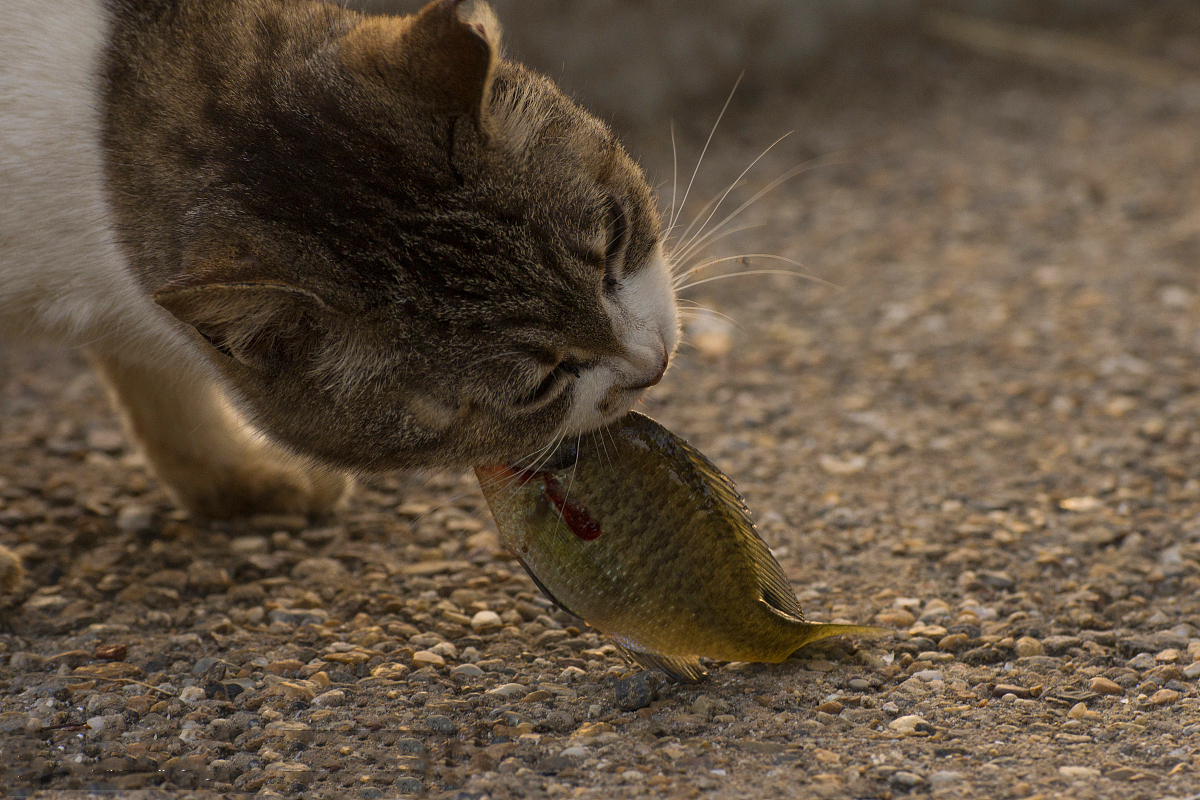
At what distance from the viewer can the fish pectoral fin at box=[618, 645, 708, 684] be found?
223 centimetres

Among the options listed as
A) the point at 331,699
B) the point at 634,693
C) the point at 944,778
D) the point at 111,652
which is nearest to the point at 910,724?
the point at 944,778

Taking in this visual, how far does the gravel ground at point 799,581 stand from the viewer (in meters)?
2.09

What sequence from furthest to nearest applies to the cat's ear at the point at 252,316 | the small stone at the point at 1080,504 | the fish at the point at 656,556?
the small stone at the point at 1080,504 < the fish at the point at 656,556 < the cat's ear at the point at 252,316

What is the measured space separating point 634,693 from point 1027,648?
86 centimetres

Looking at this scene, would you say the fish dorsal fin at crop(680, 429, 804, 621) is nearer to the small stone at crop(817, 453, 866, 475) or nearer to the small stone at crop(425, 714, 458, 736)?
the small stone at crop(425, 714, 458, 736)

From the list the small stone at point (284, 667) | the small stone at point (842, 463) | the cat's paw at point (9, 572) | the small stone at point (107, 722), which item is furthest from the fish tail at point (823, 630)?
the cat's paw at point (9, 572)

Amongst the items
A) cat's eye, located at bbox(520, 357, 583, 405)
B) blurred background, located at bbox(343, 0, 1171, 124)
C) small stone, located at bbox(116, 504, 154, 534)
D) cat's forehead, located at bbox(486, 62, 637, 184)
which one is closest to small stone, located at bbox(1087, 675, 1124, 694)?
cat's eye, located at bbox(520, 357, 583, 405)

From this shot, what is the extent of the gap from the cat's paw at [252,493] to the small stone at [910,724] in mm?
1617

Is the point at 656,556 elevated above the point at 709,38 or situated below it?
below

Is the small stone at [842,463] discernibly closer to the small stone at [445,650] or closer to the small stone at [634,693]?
the small stone at [634,693]

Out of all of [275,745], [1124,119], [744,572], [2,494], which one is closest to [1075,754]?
[744,572]

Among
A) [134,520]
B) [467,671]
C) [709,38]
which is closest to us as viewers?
[467,671]

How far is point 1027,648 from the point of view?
2.43m

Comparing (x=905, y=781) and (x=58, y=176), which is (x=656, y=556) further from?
(x=58, y=176)
